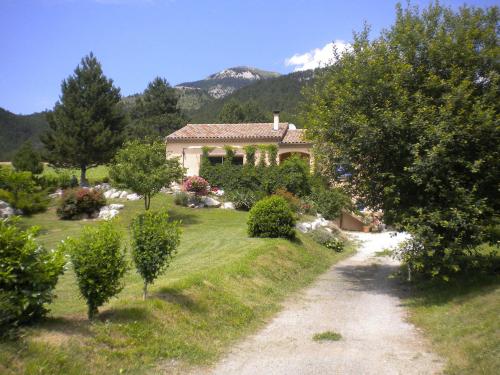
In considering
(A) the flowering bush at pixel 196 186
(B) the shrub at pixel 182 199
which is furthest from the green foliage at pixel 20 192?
(A) the flowering bush at pixel 196 186

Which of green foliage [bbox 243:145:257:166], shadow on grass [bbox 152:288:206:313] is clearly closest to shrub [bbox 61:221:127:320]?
shadow on grass [bbox 152:288:206:313]

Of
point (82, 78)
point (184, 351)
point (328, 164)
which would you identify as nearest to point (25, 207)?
point (82, 78)

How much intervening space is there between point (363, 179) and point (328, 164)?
3.52ft

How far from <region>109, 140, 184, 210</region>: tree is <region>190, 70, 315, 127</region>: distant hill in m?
48.7

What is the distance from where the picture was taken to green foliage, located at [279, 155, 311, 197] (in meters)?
27.2

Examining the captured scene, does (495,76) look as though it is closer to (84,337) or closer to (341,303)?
(341,303)

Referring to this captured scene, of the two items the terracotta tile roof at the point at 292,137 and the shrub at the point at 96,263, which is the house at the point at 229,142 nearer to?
the terracotta tile roof at the point at 292,137

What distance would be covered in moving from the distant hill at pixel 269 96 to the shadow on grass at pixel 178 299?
6246 centimetres

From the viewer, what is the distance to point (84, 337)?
19.0 ft

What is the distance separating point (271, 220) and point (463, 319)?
8560 mm

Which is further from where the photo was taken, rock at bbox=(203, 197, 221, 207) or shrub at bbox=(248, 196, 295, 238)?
rock at bbox=(203, 197, 221, 207)

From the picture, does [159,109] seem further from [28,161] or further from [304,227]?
[304,227]

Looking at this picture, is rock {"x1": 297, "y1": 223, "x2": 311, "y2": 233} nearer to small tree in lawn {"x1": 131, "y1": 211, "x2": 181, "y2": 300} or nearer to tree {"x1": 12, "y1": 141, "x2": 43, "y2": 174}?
small tree in lawn {"x1": 131, "y1": 211, "x2": 181, "y2": 300}

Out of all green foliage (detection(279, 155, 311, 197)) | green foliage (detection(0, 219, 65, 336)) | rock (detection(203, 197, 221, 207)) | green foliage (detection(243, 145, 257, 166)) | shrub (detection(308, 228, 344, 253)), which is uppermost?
green foliage (detection(243, 145, 257, 166))
